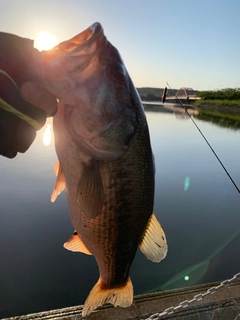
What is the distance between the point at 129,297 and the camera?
221cm

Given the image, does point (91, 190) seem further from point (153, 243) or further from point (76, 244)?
point (153, 243)

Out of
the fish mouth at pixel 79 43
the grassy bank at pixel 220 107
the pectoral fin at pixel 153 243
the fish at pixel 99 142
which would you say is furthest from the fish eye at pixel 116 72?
the grassy bank at pixel 220 107

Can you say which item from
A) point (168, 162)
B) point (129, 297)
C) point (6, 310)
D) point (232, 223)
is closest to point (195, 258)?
point (232, 223)

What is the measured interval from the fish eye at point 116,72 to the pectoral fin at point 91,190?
20.7 inches

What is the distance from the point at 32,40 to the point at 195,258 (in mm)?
5365

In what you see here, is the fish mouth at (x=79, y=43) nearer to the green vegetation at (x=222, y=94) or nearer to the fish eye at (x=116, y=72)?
the fish eye at (x=116, y=72)

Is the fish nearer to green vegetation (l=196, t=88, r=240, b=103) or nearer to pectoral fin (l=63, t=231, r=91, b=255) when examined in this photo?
pectoral fin (l=63, t=231, r=91, b=255)

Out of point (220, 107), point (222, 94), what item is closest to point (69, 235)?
point (220, 107)

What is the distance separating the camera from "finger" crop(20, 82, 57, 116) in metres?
1.55

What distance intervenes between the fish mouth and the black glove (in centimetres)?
8

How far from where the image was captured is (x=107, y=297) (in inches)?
87.4

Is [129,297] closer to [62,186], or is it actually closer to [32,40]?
[62,186]

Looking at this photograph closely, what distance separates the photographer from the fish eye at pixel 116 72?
1777 millimetres

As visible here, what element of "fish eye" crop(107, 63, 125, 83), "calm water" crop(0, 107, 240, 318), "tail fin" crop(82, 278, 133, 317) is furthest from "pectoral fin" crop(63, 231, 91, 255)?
"calm water" crop(0, 107, 240, 318)
